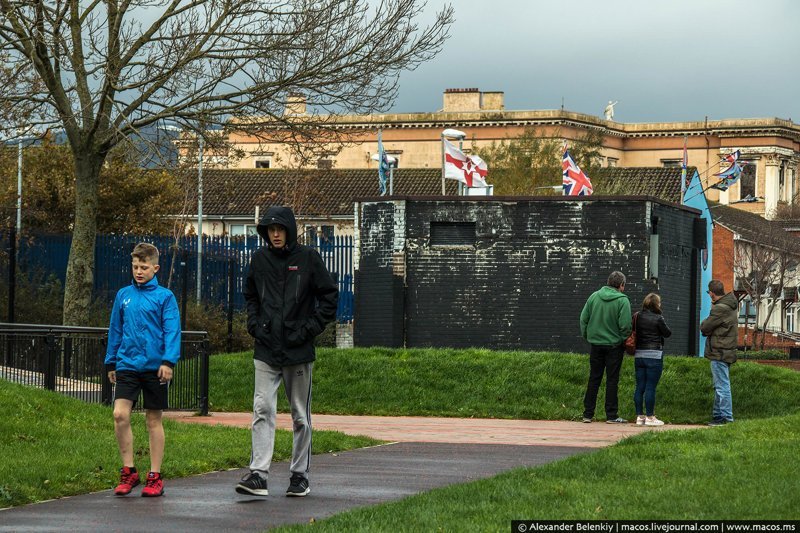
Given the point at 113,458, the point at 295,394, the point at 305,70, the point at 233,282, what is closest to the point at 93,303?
the point at 233,282

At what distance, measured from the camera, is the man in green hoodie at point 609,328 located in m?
19.0

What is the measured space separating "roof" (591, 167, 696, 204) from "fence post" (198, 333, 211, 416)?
43600mm

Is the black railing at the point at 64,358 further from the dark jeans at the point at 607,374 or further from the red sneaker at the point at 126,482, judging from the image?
Result: the red sneaker at the point at 126,482

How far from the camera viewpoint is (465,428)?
731 inches

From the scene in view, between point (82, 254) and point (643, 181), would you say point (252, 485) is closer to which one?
point (82, 254)

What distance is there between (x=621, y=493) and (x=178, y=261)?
21817mm

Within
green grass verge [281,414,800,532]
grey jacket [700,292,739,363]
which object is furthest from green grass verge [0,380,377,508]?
grey jacket [700,292,739,363]

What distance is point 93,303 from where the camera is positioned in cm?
2931

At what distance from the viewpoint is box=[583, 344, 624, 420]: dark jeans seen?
63.2ft

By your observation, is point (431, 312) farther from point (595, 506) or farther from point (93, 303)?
point (595, 506)

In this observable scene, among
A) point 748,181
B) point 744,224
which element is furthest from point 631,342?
point 748,181

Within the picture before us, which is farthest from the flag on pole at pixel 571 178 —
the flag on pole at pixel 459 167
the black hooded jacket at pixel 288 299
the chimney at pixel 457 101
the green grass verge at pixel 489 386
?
the chimney at pixel 457 101

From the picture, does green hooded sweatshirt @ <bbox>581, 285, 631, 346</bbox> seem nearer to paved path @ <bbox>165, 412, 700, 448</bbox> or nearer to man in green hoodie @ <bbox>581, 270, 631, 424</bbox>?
man in green hoodie @ <bbox>581, 270, 631, 424</bbox>

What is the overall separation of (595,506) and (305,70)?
15.9 metres
